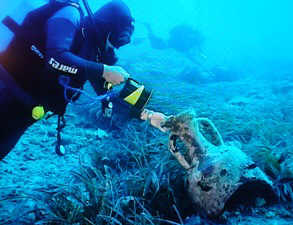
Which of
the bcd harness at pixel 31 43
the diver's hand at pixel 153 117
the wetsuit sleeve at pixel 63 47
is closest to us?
the wetsuit sleeve at pixel 63 47

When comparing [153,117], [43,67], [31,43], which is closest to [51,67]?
[43,67]

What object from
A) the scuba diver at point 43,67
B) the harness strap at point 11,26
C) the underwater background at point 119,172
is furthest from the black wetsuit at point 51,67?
the underwater background at point 119,172

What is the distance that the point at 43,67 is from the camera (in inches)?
95.8

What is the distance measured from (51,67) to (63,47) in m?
0.23

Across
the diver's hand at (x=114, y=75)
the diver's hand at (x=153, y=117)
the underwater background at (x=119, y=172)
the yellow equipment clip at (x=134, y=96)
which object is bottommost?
the underwater background at (x=119, y=172)

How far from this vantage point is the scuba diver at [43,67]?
2254mm

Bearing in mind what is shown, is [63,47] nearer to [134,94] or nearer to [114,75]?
Result: [114,75]

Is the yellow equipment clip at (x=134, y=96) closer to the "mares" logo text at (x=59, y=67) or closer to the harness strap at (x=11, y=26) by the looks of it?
the "mares" logo text at (x=59, y=67)

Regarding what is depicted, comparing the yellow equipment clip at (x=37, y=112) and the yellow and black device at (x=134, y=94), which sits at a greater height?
the yellow and black device at (x=134, y=94)

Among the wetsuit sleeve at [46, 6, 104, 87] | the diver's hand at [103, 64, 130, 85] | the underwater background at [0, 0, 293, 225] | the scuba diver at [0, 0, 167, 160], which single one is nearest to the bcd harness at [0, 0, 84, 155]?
the scuba diver at [0, 0, 167, 160]

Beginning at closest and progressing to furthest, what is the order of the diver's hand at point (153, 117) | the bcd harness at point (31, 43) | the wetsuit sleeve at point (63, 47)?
the wetsuit sleeve at point (63, 47) < the bcd harness at point (31, 43) < the diver's hand at point (153, 117)

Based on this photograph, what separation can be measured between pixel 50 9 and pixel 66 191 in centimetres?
186

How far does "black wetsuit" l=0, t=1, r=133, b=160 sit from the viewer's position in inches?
88.4

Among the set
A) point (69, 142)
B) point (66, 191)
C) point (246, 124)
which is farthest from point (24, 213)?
point (246, 124)
